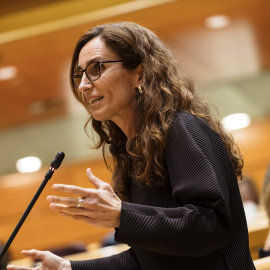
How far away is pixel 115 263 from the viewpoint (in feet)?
5.01

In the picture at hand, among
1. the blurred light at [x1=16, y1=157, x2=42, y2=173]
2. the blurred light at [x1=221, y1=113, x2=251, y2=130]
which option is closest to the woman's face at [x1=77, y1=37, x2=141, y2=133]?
the blurred light at [x1=221, y1=113, x2=251, y2=130]

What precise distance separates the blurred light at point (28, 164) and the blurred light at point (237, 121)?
8.32ft

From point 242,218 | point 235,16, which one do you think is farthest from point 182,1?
point 242,218

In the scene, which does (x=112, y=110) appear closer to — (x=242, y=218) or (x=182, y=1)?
(x=242, y=218)

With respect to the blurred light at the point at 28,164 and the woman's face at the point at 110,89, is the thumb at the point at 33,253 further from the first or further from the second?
the blurred light at the point at 28,164

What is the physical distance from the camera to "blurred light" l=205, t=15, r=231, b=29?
4.73 metres

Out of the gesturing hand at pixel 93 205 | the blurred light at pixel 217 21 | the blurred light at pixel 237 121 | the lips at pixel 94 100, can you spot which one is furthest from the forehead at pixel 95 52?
the blurred light at pixel 237 121

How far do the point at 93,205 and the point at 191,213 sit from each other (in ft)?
0.69

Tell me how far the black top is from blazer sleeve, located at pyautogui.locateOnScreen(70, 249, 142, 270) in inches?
5.0

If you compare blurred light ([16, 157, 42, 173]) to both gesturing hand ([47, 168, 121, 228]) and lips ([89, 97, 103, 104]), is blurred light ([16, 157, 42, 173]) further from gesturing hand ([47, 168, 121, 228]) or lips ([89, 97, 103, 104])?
gesturing hand ([47, 168, 121, 228])

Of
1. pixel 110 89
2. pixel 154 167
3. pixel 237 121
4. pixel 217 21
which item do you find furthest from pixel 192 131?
pixel 237 121

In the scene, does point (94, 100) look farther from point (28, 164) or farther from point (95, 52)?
point (28, 164)

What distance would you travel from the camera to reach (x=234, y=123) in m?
7.13

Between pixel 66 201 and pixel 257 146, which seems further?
pixel 257 146
